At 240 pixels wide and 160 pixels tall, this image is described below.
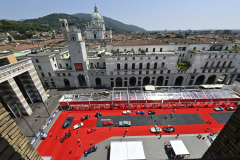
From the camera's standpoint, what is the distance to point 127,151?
2253 cm

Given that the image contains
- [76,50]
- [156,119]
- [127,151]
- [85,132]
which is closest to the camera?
[127,151]

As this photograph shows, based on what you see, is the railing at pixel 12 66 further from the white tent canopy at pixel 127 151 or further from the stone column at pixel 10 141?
the white tent canopy at pixel 127 151

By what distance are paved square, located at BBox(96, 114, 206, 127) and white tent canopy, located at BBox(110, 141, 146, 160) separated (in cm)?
831

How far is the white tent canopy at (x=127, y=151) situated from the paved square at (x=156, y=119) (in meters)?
8.31

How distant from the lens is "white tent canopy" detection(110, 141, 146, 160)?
2152 cm

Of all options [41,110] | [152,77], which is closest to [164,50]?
[152,77]

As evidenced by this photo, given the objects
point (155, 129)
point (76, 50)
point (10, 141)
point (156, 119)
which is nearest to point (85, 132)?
point (155, 129)

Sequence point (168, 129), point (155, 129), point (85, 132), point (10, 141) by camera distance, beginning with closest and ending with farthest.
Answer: point (10, 141) < point (168, 129) < point (155, 129) < point (85, 132)

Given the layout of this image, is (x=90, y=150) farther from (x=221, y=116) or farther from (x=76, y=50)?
(x=221, y=116)

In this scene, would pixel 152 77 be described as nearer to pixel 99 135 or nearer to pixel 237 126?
pixel 99 135

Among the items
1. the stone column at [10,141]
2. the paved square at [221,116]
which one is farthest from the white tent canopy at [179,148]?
the stone column at [10,141]

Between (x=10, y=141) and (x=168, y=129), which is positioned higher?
(x=10, y=141)

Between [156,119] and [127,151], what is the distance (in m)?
14.7

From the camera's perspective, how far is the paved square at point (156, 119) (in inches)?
1256
